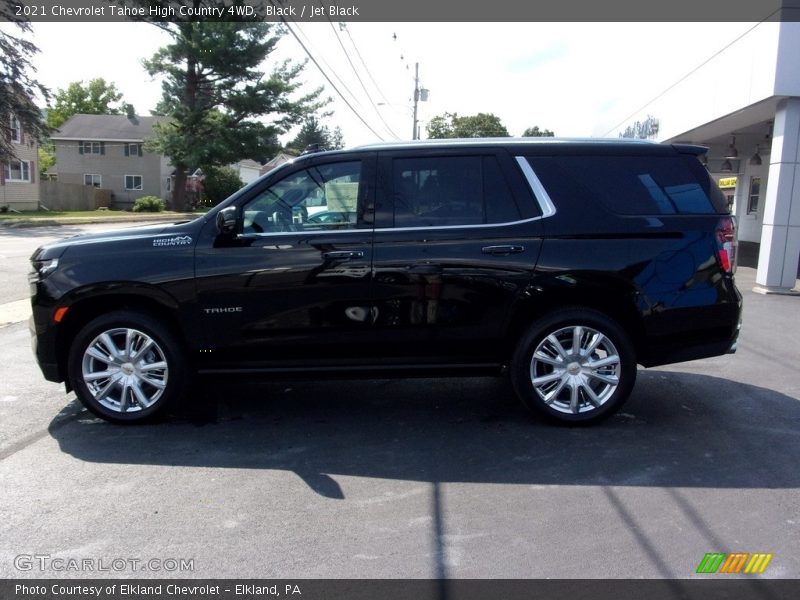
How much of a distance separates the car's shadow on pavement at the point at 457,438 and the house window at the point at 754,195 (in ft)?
74.9

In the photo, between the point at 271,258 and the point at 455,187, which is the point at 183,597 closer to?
the point at 271,258

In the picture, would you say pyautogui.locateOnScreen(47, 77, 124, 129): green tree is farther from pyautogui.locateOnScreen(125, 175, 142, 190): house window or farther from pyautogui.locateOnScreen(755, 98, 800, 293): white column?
pyautogui.locateOnScreen(755, 98, 800, 293): white column

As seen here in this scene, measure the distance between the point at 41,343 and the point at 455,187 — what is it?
3325 millimetres

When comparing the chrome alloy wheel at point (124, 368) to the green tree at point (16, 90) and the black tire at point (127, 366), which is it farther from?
the green tree at point (16, 90)

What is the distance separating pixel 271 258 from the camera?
5266 mm

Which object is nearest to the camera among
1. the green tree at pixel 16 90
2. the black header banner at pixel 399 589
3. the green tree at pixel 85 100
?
the black header banner at pixel 399 589

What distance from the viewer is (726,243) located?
538cm

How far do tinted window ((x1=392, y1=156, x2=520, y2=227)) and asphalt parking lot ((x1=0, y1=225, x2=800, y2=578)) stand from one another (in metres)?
1.58

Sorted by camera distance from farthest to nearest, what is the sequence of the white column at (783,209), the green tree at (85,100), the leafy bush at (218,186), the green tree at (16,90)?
the green tree at (85,100) → the leafy bush at (218,186) → the green tree at (16,90) → the white column at (783,209)

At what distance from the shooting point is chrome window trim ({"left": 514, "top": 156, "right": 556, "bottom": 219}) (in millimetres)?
5340

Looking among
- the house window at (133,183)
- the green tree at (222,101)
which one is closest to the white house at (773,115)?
the green tree at (222,101)

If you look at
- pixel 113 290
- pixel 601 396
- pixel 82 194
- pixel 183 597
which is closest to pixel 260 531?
pixel 183 597

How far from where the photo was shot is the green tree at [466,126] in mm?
59906

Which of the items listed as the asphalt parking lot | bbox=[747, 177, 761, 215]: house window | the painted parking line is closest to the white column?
the asphalt parking lot
